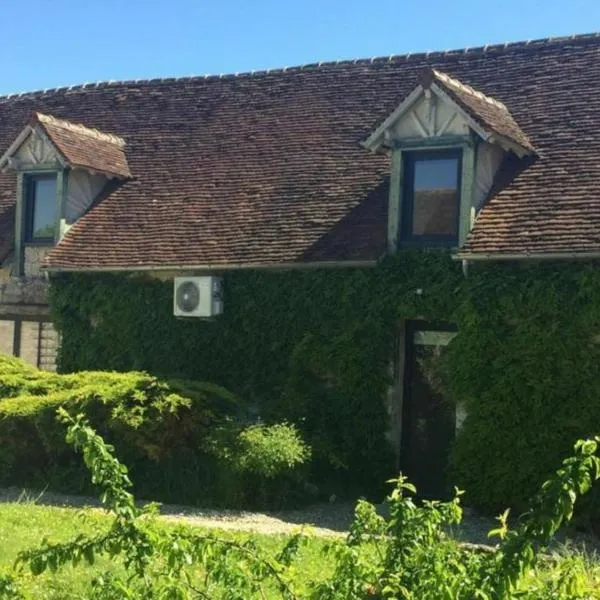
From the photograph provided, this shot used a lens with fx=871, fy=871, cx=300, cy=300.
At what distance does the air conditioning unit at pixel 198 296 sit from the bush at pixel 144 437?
151 cm

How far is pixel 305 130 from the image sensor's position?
14727 millimetres

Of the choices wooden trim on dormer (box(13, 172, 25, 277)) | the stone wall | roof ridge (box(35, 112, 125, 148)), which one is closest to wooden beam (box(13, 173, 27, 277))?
wooden trim on dormer (box(13, 172, 25, 277))

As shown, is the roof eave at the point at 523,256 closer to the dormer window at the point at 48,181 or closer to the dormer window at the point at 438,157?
the dormer window at the point at 438,157

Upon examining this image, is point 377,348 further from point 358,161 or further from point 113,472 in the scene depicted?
point 113,472

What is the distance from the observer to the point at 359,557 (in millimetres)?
3939

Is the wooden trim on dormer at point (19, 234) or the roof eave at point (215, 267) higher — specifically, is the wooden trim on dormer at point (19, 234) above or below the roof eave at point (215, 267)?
above

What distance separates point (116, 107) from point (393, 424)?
31.0 ft

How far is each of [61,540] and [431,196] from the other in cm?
670

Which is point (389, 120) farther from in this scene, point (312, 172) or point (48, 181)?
point (48, 181)

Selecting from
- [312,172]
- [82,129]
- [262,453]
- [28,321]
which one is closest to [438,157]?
[312,172]

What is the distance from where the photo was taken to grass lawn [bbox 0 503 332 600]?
5945 millimetres

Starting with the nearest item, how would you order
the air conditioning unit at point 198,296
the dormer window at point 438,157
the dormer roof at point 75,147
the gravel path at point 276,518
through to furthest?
the gravel path at point 276,518 → the dormer window at point 438,157 → the air conditioning unit at point 198,296 → the dormer roof at point 75,147

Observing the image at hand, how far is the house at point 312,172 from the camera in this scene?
11336 mm

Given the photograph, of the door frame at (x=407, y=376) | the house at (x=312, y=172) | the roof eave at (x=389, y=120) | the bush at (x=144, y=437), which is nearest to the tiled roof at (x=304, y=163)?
the house at (x=312, y=172)
